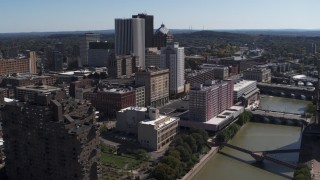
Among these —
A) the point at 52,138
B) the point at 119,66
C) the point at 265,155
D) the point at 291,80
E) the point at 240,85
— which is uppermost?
the point at 119,66

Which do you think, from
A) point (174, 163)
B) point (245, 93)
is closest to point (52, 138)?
point (174, 163)

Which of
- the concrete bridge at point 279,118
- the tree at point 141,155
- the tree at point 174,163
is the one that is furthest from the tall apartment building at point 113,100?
the tree at point 174,163

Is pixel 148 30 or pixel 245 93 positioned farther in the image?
pixel 148 30

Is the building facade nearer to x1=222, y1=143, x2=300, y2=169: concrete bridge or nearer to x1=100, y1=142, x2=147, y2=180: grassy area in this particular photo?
x1=222, y1=143, x2=300, y2=169: concrete bridge

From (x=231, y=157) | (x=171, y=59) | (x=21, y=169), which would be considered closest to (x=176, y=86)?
(x=171, y=59)

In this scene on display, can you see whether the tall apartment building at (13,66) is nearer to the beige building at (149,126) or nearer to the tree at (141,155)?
the beige building at (149,126)

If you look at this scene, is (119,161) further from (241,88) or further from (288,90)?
(288,90)
